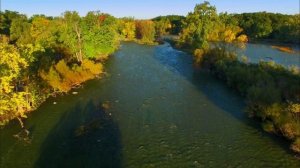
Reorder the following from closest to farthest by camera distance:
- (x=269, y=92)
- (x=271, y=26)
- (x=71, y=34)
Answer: (x=269, y=92) < (x=71, y=34) < (x=271, y=26)

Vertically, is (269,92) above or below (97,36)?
below

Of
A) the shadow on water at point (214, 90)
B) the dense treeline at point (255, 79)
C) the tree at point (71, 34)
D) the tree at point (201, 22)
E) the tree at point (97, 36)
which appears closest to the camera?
the dense treeline at point (255, 79)

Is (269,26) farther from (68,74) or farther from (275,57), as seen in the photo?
(68,74)

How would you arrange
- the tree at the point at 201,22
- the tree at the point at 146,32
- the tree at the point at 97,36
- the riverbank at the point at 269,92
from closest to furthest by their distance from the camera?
the riverbank at the point at 269,92 → the tree at the point at 97,36 → the tree at the point at 201,22 → the tree at the point at 146,32

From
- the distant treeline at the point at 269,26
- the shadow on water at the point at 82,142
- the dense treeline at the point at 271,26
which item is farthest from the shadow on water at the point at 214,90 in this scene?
the dense treeline at the point at 271,26

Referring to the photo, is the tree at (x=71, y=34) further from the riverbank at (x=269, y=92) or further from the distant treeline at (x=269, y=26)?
the distant treeline at (x=269, y=26)

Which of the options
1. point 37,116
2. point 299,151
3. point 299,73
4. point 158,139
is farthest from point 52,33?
point 299,151

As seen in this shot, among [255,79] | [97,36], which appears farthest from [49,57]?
[255,79]
